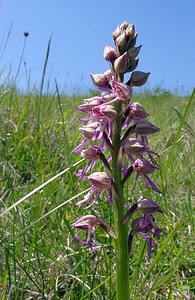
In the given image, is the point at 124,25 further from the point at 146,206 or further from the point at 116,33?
the point at 146,206

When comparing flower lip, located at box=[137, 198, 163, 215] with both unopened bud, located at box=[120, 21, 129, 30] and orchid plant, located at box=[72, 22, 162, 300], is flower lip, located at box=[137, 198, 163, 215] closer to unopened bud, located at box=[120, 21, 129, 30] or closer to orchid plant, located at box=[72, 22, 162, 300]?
orchid plant, located at box=[72, 22, 162, 300]

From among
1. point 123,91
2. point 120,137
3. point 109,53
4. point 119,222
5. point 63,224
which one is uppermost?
point 109,53

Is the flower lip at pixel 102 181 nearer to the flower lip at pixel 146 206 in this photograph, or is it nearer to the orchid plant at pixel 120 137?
the orchid plant at pixel 120 137

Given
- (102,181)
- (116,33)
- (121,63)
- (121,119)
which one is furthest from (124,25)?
(102,181)

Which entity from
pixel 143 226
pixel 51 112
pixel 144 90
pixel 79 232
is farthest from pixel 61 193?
pixel 144 90

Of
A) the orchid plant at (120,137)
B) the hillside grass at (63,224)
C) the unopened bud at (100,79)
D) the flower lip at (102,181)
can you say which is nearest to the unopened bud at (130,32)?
the orchid plant at (120,137)

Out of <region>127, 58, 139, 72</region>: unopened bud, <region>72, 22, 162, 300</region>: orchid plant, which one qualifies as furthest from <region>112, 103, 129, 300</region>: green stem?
<region>127, 58, 139, 72</region>: unopened bud
